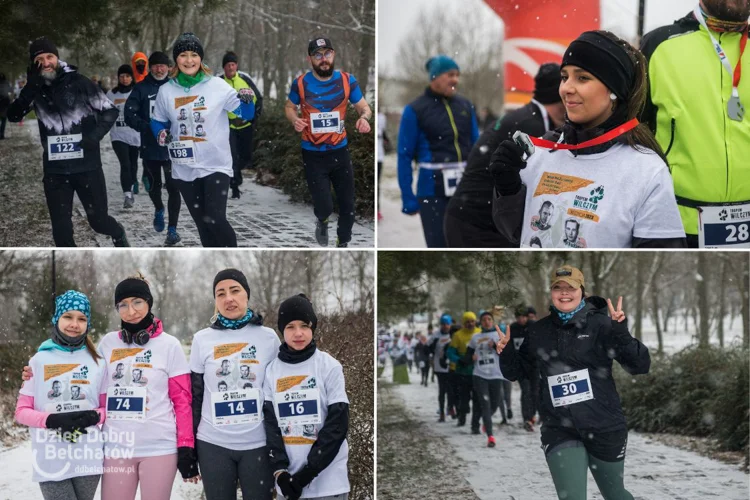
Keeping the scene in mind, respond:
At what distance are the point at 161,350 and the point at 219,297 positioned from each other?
0.38m

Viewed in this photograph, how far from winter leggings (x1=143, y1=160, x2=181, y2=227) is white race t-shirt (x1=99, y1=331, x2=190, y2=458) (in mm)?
1382

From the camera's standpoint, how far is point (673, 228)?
3426mm

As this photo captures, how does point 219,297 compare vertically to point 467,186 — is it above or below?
below

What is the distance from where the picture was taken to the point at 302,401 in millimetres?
4207

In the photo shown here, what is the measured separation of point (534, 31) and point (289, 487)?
4084 mm

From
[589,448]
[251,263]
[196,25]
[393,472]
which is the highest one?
[196,25]

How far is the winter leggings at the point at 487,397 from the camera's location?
601 centimetres

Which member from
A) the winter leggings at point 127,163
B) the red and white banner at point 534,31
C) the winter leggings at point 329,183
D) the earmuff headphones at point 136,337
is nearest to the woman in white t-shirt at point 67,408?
the earmuff headphones at point 136,337

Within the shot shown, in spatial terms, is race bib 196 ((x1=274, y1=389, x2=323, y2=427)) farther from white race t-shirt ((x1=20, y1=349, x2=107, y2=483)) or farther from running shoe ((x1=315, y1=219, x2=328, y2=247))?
running shoe ((x1=315, y1=219, x2=328, y2=247))

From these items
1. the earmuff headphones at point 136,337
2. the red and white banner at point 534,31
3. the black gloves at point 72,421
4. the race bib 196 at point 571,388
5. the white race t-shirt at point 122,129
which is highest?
the red and white banner at point 534,31

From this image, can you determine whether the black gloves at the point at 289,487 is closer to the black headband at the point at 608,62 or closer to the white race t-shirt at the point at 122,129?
the black headband at the point at 608,62

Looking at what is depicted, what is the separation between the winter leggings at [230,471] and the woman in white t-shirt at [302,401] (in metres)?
0.09

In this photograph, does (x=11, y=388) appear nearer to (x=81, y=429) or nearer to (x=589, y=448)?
(x=81, y=429)

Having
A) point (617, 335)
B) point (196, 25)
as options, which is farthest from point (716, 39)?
point (196, 25)
